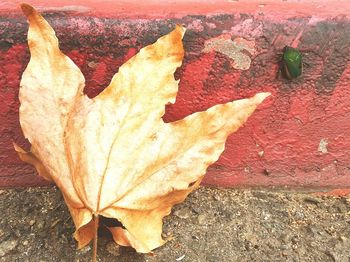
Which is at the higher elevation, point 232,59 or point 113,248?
point 232,59

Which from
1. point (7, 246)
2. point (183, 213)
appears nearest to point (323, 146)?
point (183, 213)

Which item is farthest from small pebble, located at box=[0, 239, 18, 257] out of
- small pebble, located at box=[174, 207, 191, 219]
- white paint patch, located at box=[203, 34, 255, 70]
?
white paint patch, located at box=[203, 34, 255, 70]

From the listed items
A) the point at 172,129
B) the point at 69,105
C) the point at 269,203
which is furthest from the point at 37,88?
the point at 269,203

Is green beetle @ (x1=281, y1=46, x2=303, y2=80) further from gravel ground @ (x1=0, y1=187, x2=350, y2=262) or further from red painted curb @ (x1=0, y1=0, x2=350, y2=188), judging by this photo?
gravel ground @ (x1=0, y1=187, x2=350, y2=262)

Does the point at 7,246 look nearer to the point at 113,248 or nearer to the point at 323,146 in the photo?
the point at 113,248

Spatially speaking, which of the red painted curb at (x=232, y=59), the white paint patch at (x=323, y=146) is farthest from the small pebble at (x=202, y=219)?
the white paint patch at (x=323, y=146)
